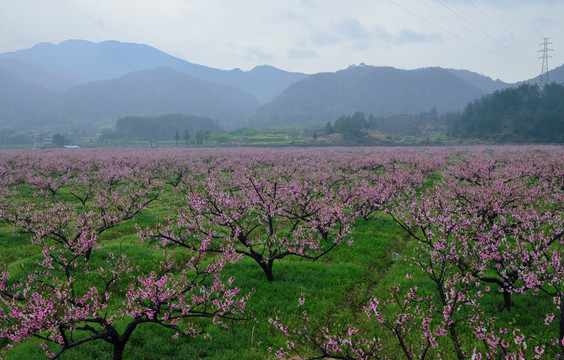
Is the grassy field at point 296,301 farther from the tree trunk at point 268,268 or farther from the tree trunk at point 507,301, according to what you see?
the tree trunk at point 268,268

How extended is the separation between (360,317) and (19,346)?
36.3 ft

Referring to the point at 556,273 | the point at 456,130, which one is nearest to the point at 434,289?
the point at 556,273

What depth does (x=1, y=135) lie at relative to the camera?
19512 cm

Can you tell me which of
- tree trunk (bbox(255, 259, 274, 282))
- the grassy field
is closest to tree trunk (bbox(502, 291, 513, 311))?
the grassy field

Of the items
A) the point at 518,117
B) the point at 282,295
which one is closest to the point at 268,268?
the point at 282,295

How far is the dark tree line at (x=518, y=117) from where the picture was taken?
108250mm

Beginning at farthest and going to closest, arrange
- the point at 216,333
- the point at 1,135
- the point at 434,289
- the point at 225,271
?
the point at 1,135 → the point at 225,271 → the point at 434,289 → the point at 216,333

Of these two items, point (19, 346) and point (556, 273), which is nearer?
point (556, 273)

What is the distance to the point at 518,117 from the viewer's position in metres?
116

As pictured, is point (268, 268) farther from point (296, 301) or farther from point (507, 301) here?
point (507, 301)

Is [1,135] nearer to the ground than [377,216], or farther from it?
farther from it

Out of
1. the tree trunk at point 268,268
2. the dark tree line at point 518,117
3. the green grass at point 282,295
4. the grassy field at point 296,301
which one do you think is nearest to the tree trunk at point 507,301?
the grassy field at point 296,301

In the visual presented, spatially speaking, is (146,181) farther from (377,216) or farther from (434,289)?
(434,289)

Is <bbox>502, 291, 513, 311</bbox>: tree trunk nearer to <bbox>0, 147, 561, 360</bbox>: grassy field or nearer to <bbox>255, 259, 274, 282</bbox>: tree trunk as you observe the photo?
<bbox>0, 147, 561, 360</bbox>: grassy field
